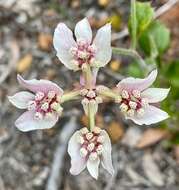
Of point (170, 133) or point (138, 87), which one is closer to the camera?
point (138, 87)

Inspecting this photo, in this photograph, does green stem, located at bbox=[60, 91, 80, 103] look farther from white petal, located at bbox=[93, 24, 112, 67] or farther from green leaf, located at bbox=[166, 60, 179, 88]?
green leaf, located at bbox=[166, 60, 179, 88]

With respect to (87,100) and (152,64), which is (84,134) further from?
(152,64)

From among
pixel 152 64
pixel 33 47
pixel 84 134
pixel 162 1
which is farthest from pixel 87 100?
pixel 33 47

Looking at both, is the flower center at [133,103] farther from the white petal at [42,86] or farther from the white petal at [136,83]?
the white petal at [42,86]

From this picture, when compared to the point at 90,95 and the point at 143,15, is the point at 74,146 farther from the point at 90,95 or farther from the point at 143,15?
the point at 143,15

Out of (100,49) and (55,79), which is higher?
(55,79)

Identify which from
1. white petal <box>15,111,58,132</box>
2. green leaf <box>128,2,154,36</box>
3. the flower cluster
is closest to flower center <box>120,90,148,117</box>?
the flower cluster
